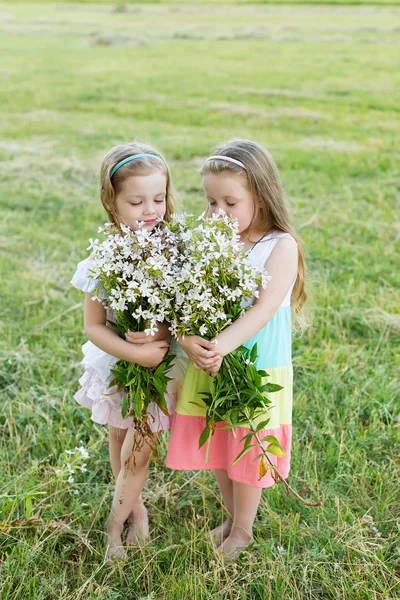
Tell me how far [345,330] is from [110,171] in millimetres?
2298

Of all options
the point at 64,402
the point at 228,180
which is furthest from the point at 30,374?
the point at 228,180

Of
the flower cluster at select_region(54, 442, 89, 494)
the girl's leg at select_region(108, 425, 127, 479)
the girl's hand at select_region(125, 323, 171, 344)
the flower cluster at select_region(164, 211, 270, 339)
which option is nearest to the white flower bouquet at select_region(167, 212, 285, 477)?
the flower cluster at select_region(164, 211, 270, 339)

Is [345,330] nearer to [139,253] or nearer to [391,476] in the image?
[391,476]

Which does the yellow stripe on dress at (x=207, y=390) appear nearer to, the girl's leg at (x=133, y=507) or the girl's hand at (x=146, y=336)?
the girl's hand at (x=146, y=336)

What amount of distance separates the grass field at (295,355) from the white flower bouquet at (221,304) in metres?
0.56

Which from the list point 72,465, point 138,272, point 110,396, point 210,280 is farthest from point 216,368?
point 72,465

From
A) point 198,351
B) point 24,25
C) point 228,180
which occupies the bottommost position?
point 24,25

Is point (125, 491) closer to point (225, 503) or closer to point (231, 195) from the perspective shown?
point (225, 503)

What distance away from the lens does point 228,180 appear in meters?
2.43

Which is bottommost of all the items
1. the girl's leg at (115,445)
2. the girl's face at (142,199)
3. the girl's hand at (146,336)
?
the girl's leg at (115,445)

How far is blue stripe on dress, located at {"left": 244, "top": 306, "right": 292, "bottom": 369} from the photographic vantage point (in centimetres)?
249

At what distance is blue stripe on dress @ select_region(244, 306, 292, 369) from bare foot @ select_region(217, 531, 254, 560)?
0.74 m

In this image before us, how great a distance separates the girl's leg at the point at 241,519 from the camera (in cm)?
266

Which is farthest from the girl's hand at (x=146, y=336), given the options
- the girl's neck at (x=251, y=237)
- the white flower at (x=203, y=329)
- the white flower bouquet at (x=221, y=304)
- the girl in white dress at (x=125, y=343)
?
the girl's neck at (x=251, y=237)
